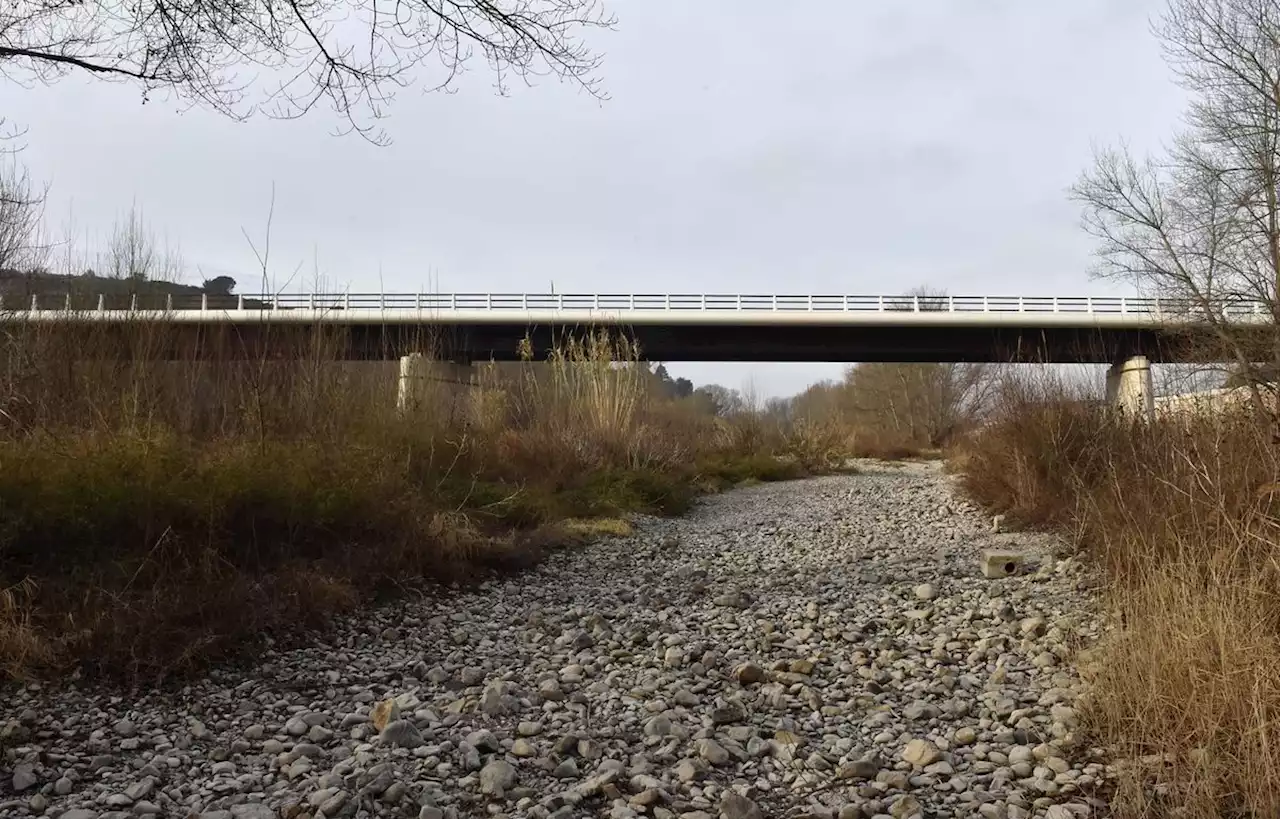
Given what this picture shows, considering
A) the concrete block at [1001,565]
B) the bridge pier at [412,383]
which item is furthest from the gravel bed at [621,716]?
the bridge pier at [412,383]

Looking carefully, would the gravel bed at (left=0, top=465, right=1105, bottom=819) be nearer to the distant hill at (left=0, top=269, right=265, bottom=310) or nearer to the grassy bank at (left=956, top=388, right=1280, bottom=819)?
the grassy bank at (left=956, top=388, right=1280, bottom=819)

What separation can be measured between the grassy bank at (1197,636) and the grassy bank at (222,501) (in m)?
3.77

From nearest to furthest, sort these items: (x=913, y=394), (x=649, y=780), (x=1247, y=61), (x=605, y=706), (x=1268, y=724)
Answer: (x=1268, y=724)
(x=649, y=780)
(x=605, y=706)
(x=1247, y=61)
(x=913, y=394)

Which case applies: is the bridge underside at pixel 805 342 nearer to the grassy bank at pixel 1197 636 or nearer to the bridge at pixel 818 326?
the bridge at pixel 818 326

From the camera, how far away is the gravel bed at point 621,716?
262 cm

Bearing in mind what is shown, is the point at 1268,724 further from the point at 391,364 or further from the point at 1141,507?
the point at 391,364

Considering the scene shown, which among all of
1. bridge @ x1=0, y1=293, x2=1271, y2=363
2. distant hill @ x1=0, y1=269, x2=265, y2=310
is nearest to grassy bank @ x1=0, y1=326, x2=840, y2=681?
distant hill @ x1=0, y1=269, x2=265, y2=310

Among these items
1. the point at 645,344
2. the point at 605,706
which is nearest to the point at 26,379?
the point at 605,706

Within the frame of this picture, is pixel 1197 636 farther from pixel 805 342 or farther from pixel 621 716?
pixel 805 342

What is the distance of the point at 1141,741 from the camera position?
2.74m

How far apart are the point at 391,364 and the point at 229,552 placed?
3858 millimetres

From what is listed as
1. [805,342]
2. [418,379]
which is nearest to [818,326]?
[805,342]

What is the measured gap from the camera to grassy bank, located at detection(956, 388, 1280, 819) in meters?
2.46

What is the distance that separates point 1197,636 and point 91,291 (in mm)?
8200
